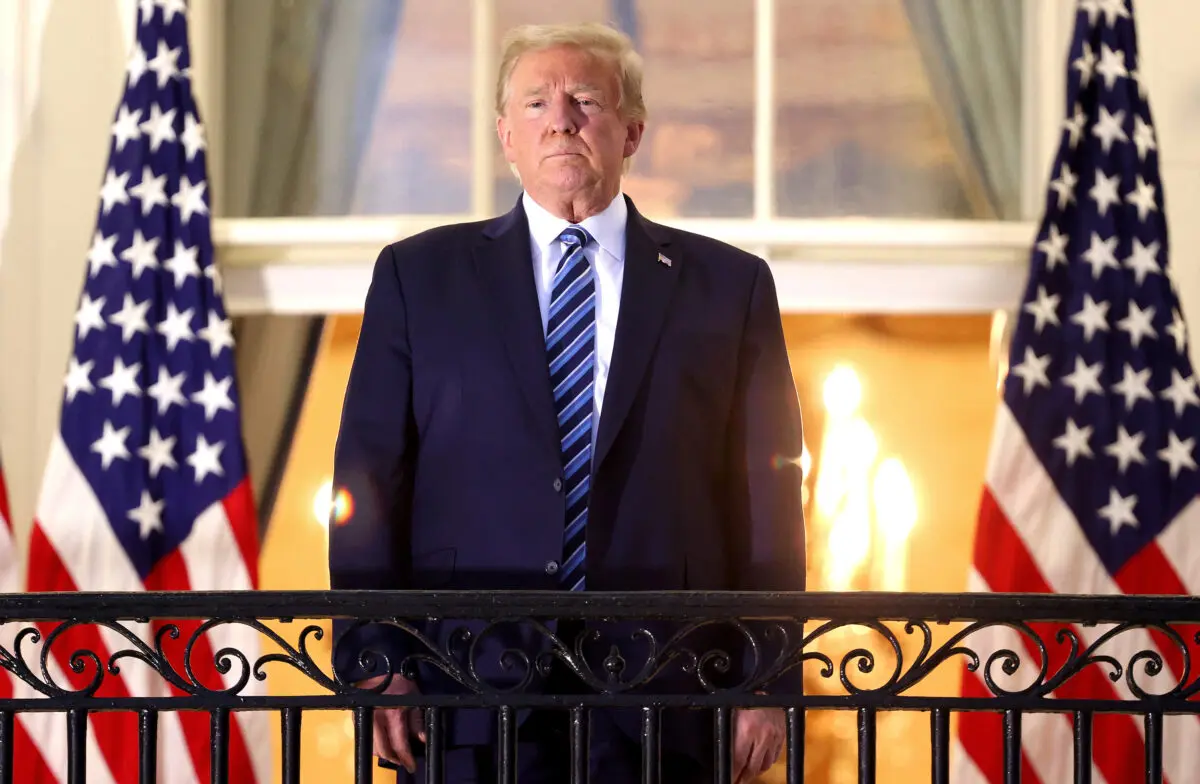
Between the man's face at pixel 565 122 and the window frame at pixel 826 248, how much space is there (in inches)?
61.5

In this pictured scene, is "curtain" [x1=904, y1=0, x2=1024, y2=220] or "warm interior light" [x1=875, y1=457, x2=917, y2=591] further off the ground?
"curtain" [x1=904, y1=0, x2=1024, y2=220]

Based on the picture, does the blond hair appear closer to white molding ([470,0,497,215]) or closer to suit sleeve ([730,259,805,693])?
suit sleeve ([730,259,805,693])

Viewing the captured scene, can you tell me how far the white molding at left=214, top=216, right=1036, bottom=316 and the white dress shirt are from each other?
154 cm

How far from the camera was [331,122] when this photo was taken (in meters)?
3.71

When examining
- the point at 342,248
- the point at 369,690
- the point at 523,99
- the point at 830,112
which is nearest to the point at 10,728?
the point at 369,690

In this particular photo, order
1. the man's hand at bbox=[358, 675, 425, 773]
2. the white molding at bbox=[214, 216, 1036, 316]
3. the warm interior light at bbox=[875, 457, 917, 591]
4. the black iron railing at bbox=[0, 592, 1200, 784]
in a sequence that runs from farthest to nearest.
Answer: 1. the warm interior light at bbox=[875, 457, 917, 591]
2. the white molding at bbox=[214, 216, 1036, 316]
3. the man's hand at bbox=[358, 675, 425, 773]
4. the black iron railing at bbox=[0, 592, 1200, 784]

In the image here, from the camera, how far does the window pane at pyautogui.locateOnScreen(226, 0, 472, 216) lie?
370 cm

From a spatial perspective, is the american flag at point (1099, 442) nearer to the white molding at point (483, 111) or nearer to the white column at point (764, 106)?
the white column at point (764, 106)

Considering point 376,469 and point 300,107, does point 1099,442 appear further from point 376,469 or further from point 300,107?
point 300,107

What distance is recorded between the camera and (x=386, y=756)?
187 cm

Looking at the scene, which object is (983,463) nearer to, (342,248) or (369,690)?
(342,248)

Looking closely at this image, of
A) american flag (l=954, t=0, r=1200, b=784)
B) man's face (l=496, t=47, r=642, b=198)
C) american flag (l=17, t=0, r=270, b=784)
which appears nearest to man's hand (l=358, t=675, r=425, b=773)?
man's face (l=496, t=47, r=642, b=198)

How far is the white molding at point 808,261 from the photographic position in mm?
3533

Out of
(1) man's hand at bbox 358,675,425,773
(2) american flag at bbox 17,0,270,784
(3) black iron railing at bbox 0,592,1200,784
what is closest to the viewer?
(3) black iron railing at bbox 0,592,1200,784
